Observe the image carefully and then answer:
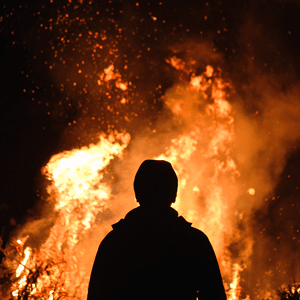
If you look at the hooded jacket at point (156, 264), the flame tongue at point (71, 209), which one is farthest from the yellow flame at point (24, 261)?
the hooded jacket at point (156, 264)

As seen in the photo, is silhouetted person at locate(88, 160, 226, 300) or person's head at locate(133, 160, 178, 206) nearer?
silhouetted person at locate(88, 160, 226, 300)

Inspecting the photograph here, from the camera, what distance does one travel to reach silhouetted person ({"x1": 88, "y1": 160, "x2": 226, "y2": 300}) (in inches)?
55.9

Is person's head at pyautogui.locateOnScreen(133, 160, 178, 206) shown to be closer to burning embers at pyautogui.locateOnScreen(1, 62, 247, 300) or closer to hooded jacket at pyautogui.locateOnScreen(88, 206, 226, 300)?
hooded jacket at pyautogui.locateOnScreen(88, 206, 226, 300)

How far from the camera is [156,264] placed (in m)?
1.45

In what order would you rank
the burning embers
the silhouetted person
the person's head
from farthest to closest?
1. the burning embers
2. the person's head
3. the silhouetted person

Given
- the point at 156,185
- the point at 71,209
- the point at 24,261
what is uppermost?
the point at 71,209

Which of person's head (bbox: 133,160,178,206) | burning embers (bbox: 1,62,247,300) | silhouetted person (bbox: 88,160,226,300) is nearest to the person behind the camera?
silhouetted person (bbox: 88,160,226,300)

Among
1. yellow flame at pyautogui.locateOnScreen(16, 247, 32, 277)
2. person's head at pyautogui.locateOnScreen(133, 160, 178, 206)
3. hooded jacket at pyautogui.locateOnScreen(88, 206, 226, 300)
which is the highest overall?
yellow flame at pyautogui.locateOnScreen(16, 247, 32, 277)

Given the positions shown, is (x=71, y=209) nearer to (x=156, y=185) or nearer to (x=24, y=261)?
(x=24, y=261)

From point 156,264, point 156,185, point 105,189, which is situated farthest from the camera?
point 105,189

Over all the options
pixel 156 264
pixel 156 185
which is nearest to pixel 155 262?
pixel 156 264

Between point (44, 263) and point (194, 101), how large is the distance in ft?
26.3

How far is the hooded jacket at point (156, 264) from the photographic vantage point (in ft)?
4.66

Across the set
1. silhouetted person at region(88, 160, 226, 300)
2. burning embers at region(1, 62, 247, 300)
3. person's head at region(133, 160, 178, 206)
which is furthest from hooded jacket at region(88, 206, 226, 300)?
burning embers at region(1, 62, 247, 300)
